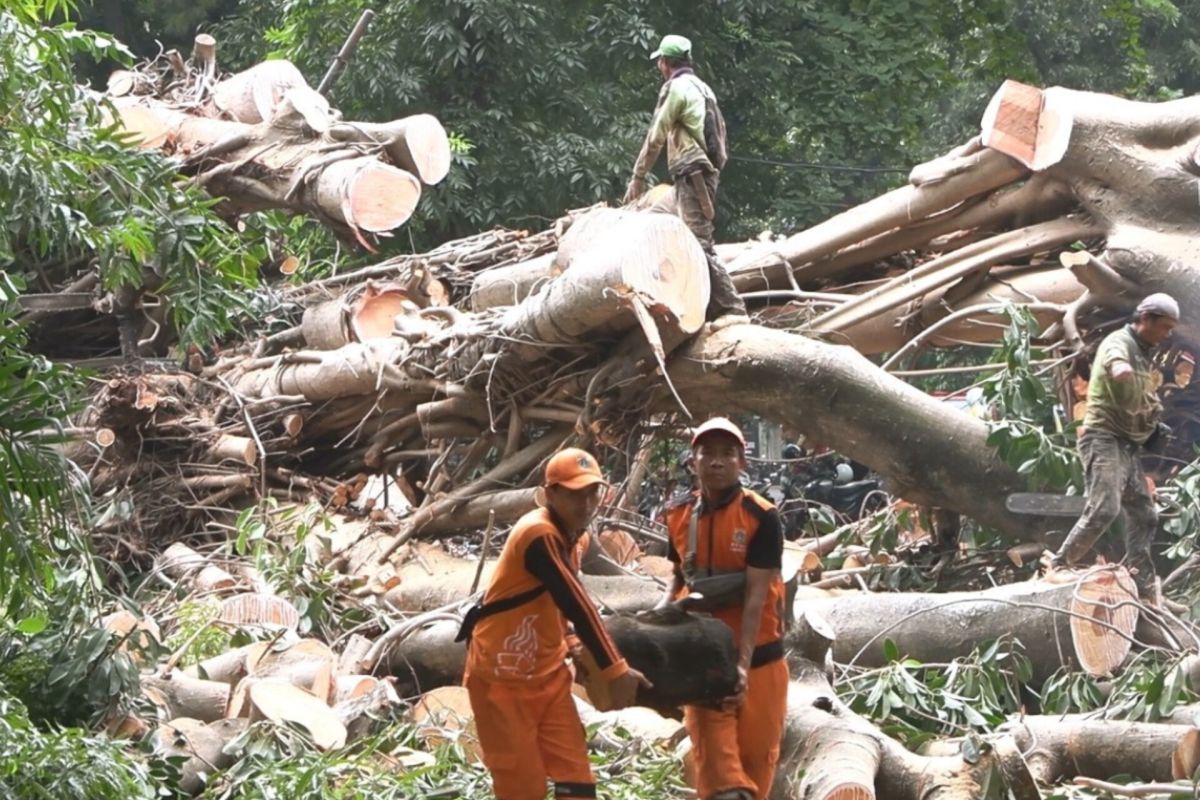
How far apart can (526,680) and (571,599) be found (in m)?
0.31

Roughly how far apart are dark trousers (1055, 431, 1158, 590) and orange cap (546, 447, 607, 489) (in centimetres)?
314

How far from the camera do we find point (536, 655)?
4.66 metres

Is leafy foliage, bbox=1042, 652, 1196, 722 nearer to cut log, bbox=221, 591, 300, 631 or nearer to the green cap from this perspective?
cut log, bbox=221, 591, 300, 631

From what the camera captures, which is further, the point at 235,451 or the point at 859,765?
the point at 235,451

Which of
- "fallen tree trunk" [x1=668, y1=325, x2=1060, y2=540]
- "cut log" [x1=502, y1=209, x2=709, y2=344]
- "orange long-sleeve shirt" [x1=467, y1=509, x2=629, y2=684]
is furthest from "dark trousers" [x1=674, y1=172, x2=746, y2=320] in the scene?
"orange long-sleeve shirt" [x1=467, y1=509, x2=629, y2=684]

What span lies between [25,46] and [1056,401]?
5.05 metres

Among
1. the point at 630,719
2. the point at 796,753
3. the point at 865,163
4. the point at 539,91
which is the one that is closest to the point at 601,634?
the point at 796,753

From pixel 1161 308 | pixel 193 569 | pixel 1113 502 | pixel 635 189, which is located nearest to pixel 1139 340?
pixel 1161 308

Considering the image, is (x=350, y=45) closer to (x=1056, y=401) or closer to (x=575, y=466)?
(x=1056, y=401)

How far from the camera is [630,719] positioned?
6.36 m

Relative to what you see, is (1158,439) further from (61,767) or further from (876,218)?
(61,767)

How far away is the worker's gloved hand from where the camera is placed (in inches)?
279

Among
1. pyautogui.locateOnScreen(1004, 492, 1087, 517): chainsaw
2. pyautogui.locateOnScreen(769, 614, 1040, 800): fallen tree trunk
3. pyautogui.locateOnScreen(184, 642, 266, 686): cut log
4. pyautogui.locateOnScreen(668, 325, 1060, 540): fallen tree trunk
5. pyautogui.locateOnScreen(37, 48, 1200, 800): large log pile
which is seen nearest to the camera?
pyautogui.locateOnScreen(769, 614, 1040, 800): fallen tree trunk

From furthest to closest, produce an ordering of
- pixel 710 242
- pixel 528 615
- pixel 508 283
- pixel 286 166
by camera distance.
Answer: pixel 286 166 < pixel 508 283 < pixel 710 242 < pixel 528 615
